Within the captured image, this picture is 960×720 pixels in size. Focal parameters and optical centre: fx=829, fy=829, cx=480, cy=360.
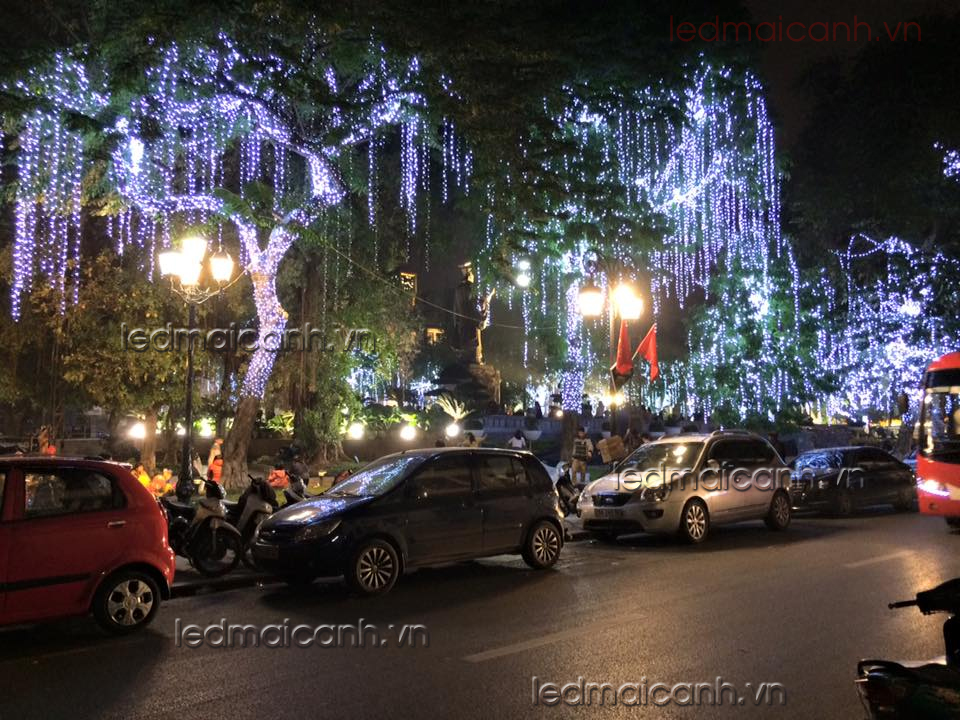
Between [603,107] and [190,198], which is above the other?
[603,107]

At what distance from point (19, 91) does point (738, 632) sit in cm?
1405

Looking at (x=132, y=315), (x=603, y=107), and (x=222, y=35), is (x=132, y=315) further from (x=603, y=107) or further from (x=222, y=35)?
(x=603, y=107)

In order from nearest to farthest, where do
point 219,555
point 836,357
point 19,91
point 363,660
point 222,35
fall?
point 363,660, point 219,555, point 19,91, point 222,35, point 836,357

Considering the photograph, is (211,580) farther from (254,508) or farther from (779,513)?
(779,513)

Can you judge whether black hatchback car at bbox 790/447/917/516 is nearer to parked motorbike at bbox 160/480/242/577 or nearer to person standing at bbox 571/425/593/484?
person standing at bbox 571/425/593/484

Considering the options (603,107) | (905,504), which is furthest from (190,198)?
(905,504)

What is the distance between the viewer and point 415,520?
381 inches

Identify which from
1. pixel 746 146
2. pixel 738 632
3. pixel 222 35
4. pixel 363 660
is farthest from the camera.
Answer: pixel 746 146

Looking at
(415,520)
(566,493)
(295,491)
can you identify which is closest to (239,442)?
(566,493)

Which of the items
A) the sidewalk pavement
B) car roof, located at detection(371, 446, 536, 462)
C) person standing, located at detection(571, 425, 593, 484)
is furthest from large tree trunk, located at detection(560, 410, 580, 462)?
the sidewalk pavement

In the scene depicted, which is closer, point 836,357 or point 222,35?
point 222,35

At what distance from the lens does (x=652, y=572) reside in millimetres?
10570

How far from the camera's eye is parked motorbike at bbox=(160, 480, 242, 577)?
34.2ft

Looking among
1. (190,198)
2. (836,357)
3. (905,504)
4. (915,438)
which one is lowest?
(905,504)
